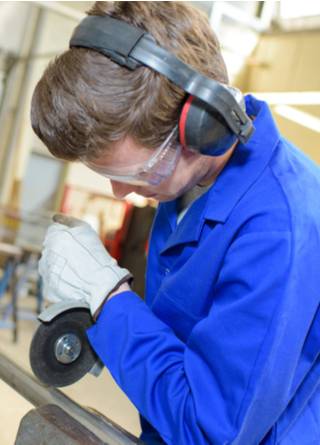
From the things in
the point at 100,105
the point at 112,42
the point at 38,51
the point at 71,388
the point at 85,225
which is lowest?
the point at 71,388

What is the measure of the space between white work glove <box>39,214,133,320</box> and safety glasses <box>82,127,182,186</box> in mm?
171

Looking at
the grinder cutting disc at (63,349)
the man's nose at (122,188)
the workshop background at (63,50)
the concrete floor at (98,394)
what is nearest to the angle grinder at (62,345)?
the grinder cutting disc at (63,349)

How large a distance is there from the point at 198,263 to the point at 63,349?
0.34 m

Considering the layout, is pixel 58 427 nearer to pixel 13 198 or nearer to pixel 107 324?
pixel 107 324

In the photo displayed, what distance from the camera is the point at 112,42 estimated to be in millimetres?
637

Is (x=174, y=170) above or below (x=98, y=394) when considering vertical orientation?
above

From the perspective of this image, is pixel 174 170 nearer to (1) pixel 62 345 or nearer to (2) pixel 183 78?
(2) pixel 183 78

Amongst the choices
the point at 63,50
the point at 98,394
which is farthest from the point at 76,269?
the point at 63,50

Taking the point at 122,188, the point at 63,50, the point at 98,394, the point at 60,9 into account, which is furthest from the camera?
the point at 63,50

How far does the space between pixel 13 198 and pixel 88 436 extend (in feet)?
18.9

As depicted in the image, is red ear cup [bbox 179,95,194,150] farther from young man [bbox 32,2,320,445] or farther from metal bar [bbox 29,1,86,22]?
metal bar [bbox 29,1,86,22]

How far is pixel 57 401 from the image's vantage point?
31.9 inches

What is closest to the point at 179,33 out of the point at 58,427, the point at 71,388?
the point at 58,427

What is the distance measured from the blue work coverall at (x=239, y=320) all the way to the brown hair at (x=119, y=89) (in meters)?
0.20
